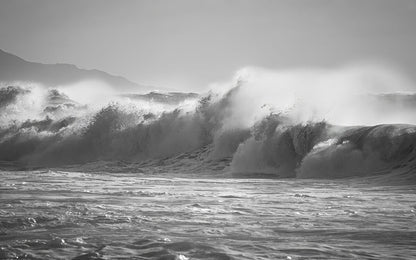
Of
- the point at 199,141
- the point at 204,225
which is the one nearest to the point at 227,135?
the point at 199,141

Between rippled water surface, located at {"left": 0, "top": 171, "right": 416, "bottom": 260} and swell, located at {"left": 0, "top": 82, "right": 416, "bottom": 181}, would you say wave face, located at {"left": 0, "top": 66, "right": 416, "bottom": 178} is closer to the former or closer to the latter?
swell, located at {"left": 0, "top": 82, "right": 416, "bottom": 181}

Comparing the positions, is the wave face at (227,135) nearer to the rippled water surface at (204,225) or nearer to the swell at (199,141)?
the swell at (199,141)

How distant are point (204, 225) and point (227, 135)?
1648 centimetres

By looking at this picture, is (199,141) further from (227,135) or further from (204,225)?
(204,225)

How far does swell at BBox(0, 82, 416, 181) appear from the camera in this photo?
619 inches

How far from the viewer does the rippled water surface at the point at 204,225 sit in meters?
4.72

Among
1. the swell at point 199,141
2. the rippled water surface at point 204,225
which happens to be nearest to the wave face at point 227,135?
the swell at point 199,141

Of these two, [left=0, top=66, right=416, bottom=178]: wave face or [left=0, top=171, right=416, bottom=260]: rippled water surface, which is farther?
[left=0, top=66, right=416, bottom=178]: wave face

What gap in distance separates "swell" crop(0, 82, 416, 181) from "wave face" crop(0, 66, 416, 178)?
0.16 feet

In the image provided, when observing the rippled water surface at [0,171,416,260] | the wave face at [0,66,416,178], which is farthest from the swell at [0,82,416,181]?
the rippled water surface at [0,171,416,260]

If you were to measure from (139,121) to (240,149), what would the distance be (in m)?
9.86

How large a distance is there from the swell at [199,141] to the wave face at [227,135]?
5cm

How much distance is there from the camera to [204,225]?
6.20 meters

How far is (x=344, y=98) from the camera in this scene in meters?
26.4
